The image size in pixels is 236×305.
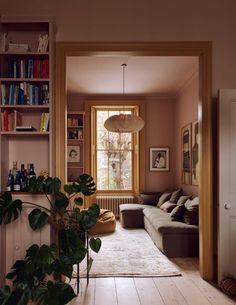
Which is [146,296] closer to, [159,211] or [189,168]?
[159,211]

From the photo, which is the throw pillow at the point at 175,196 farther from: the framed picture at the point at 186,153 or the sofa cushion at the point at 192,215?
the sofa cushion at the point at 192,215

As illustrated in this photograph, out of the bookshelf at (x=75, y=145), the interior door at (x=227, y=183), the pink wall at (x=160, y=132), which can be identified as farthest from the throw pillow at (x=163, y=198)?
the interior door at (x=227, y=183)

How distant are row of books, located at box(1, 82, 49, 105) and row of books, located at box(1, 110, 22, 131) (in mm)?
105

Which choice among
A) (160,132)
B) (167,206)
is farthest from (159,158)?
(167,206)

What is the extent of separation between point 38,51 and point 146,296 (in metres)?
2.70

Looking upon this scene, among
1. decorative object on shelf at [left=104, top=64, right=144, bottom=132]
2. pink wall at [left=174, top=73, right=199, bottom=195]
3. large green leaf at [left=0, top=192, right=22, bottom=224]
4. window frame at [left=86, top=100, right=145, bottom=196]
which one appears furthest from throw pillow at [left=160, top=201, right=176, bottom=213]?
large green leaf at [left=0, top=192, right=22, bottom=224]

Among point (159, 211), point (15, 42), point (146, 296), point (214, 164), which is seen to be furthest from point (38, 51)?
point (159, 211)

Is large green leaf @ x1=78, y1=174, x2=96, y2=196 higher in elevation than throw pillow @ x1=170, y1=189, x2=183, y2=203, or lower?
higher

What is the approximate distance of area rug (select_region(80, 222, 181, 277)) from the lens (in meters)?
4.21

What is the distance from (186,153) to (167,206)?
119cm

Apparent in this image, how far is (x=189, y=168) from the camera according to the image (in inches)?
271

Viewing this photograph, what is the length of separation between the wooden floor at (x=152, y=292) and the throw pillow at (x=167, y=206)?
2.39 m

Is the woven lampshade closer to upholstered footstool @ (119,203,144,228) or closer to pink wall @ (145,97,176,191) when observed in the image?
upholstered footstool @ (119,203,144,228)

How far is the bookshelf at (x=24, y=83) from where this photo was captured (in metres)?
3.59
